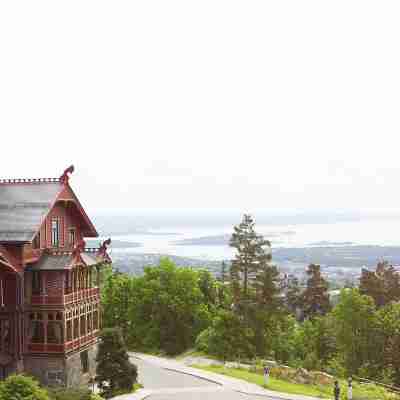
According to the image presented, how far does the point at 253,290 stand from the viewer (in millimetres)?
56969

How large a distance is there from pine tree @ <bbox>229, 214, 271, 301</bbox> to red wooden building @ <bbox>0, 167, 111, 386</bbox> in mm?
20419

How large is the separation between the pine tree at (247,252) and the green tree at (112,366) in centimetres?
2157

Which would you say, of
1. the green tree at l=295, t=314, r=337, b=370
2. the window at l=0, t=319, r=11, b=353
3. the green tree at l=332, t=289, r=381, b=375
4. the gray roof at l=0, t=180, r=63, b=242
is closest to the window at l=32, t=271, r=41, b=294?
the window at l=0, t=319, r=11, b=353

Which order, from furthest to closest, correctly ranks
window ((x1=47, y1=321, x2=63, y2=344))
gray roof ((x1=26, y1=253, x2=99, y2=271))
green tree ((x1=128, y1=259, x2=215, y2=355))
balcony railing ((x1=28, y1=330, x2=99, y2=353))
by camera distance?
green tree ((x1=128, y1=259, x2=215, y2=355))
window ((x1=47, y1=321, x2=63, y2=344))
balcony railing ((x1=28, y1=330, x2=99, y2=353))
gray roof ((x1=26, y1=253, x2=99, y2=271))

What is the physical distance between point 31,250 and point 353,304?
101ft

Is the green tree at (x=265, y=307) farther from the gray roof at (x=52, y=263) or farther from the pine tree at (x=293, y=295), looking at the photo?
the gray roof at (x=52, y=263)

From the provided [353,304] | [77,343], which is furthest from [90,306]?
[353,304]

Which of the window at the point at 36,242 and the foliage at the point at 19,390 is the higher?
the window at the point at 36,242

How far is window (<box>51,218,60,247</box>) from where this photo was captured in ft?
128

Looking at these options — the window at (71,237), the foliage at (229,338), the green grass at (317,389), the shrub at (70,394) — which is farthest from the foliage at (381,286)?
the shrub at (70,394)

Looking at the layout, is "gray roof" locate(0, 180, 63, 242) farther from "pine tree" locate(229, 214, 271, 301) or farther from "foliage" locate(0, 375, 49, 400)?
"pine tree" locate(229, 214, 271, 301)

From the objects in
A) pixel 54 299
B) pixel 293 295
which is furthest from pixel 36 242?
pixel 293 295

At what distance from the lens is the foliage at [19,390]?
25984 mm

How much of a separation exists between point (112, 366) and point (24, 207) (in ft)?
36.0
